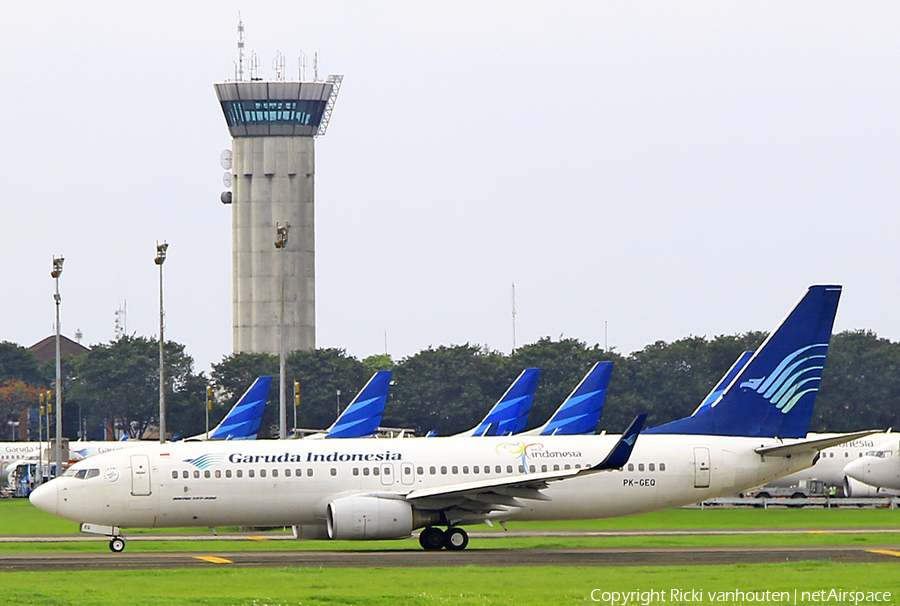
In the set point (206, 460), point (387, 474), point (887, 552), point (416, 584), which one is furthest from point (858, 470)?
point (416, 584)

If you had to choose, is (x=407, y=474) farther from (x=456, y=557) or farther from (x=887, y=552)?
(x=887, y=552)

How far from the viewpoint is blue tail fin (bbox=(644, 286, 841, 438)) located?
43.7 metres

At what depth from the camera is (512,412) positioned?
79.9 m

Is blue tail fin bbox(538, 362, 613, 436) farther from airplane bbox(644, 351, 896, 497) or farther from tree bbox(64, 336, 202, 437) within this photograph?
tree bbox(64, 336, 202, 437)

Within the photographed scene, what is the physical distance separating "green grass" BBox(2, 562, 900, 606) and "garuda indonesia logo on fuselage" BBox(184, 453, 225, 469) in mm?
7509

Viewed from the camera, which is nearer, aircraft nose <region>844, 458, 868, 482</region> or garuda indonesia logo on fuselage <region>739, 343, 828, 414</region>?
garuda indonesia logo on fuselage <region>739, 343, 828, 414</region>

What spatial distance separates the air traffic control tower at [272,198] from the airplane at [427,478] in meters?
130

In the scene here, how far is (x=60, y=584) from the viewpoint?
31.5 m

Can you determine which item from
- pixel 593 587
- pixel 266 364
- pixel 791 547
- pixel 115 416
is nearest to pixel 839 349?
pixel 266 364

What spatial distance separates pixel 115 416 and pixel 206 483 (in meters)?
123

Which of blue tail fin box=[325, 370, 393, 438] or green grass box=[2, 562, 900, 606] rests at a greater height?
blue tail fin box=[325, 370, 393, 438]

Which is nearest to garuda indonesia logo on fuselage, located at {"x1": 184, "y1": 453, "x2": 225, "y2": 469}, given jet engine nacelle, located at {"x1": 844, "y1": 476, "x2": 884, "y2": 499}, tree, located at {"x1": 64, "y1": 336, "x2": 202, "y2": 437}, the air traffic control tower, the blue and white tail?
the blue and white tail

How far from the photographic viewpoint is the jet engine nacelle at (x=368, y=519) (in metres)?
40.3

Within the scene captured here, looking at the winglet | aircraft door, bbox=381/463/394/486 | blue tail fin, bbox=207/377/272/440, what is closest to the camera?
the winglet
